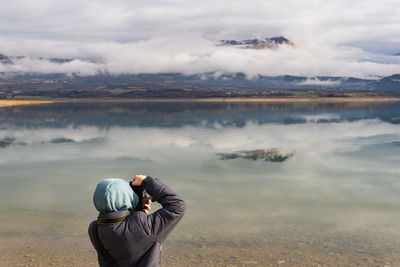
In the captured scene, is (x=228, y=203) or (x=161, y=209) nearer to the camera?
(x=161, y=209)

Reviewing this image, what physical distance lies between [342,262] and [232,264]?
9.82 feet

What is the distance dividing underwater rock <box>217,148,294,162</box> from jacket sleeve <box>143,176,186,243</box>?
25.6 m

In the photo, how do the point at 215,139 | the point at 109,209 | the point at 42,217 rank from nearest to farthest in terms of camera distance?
the point at 109,209 → the point at 42,217 → the point at 215,139

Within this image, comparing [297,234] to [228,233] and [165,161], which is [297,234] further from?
[165,161]

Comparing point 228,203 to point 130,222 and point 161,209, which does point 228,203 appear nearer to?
point 161,209

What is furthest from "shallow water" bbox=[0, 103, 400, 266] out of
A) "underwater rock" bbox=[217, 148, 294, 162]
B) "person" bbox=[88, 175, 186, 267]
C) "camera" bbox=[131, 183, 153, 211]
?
"camera" bbox=[131, 183, 153, 211]

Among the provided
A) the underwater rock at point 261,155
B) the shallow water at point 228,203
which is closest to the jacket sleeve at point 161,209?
the shallow water at point 228,203

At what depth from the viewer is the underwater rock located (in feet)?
99.4

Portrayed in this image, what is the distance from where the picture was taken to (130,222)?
4254mm

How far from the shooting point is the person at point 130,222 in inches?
164

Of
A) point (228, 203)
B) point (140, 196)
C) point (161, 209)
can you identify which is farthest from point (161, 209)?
point (228, 203)

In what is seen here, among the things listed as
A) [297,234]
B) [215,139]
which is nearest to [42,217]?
[297,234]

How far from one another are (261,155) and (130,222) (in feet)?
92.4

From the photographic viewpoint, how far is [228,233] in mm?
13180
